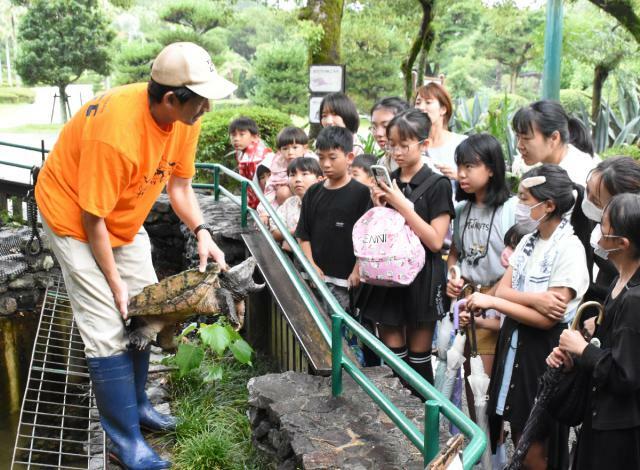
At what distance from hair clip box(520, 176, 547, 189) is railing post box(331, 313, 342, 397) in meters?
1.00

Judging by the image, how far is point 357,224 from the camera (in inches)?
141

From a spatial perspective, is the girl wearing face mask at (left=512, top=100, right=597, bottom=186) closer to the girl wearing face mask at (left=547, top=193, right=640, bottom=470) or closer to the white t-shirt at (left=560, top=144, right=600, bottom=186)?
the white t-shirt at (left=560, top=144, right=600, bottom=186)

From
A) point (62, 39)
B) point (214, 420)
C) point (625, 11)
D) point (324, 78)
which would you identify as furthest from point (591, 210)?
point (62, 39)

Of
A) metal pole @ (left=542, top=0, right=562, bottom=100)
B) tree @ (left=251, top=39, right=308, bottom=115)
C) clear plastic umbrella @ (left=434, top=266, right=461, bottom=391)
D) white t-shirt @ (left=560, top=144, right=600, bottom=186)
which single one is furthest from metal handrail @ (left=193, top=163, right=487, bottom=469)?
tree @ (left=251, top=39, right=308, bottom=115)

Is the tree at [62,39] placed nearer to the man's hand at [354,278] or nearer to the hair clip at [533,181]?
the man's hand at [354,278]

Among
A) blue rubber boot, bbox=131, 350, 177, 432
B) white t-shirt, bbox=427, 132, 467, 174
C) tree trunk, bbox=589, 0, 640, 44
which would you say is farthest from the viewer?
tree trunk, bbox=589, 0, 640, 44

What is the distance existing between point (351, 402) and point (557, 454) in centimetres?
94

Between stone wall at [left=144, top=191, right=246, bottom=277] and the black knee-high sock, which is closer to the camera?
the black knee-high sock

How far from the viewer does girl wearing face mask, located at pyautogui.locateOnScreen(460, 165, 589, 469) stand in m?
2.97

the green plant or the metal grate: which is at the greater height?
the green plant

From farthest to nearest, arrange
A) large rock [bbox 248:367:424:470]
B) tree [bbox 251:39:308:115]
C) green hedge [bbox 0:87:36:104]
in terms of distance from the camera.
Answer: green hedge [bbox 0:87:36:104]
tree [bbox 251:39:308:115]
large rock [bbox 248:367:424:470]

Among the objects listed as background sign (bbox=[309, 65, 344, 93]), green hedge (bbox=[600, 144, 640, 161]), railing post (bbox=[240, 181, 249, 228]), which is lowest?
railing post (bbox=[240, 181, 249, 228])

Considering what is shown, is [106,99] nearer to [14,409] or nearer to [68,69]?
[14,409]

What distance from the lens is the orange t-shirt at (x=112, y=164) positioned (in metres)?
2.75
